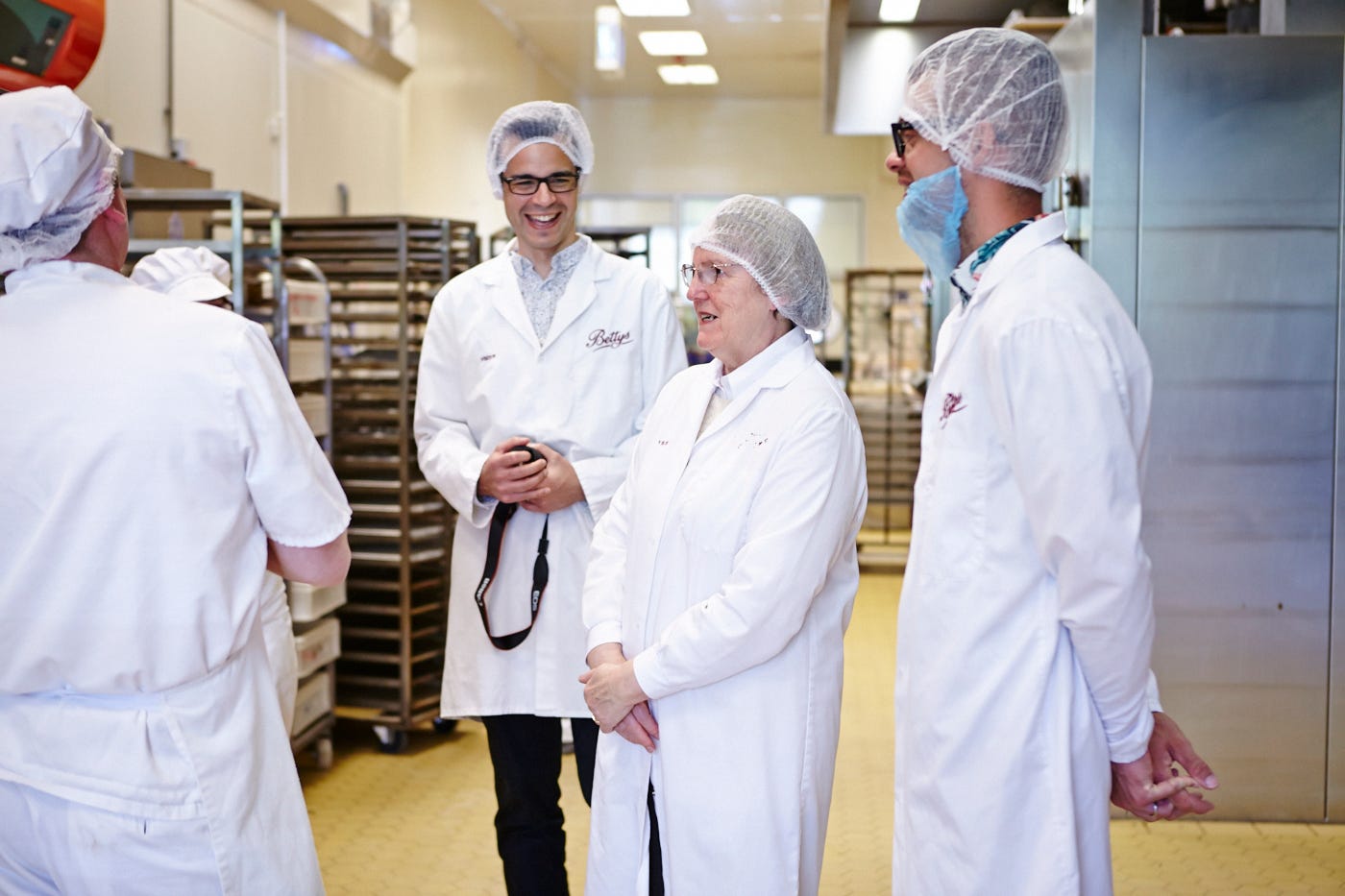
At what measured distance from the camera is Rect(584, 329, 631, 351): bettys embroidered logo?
257 cm

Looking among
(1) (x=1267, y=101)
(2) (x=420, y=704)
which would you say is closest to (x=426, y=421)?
(2) (x=420, y=704)

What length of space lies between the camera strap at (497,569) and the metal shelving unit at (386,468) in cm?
170

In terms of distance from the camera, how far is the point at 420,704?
14.1 feet

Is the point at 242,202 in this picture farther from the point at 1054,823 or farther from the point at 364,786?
the point at 1054,823

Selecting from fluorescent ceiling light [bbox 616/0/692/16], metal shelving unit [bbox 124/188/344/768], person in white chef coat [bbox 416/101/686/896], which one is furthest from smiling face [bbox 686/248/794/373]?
fluorescent ceiling light [bbox 616/0/692/16]

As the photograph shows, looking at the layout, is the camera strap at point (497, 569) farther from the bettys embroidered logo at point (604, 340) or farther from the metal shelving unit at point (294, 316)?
the metal shelving unit at point (294, 316)

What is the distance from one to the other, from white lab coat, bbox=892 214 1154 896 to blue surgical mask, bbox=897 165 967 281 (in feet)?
0.40

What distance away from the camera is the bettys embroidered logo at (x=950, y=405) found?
5.57 feet

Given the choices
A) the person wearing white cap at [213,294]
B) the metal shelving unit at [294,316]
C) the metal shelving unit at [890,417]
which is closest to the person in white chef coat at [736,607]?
the person wearing white cap at [213,294]

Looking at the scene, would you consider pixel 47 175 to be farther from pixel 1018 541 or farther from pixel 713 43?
pixel 713 43

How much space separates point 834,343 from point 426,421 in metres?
10.4

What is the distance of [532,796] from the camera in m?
2.52

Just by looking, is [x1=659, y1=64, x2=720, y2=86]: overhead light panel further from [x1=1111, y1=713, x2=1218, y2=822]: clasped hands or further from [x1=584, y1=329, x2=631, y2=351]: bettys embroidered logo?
[x1=1111, y1=713, x2=1218, y2=822]: clasped hands

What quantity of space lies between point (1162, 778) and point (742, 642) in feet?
1.96
